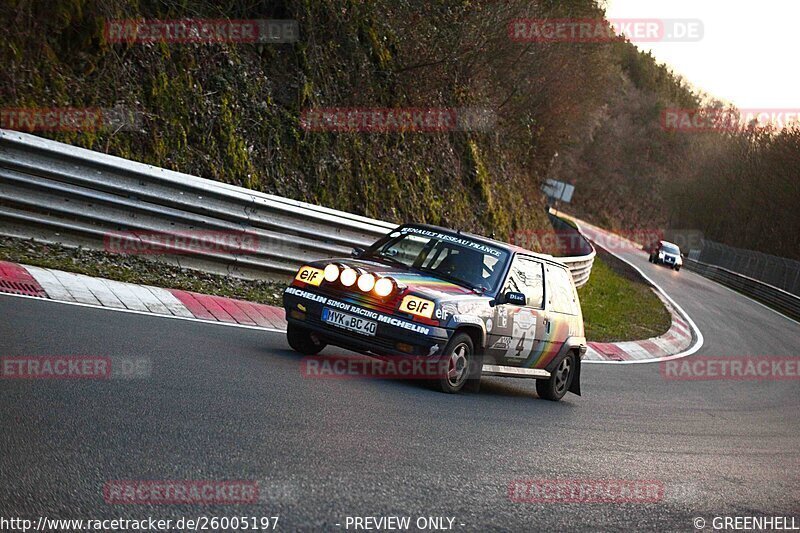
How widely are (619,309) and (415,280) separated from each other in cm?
1678

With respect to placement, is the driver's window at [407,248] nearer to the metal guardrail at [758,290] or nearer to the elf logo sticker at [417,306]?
the elf logo sticker at [417,306]

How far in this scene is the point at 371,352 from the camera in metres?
8.45

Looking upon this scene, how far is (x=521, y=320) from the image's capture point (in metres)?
9.62

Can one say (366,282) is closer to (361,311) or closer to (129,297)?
(361,311)

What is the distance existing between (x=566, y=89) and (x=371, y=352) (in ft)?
97.3

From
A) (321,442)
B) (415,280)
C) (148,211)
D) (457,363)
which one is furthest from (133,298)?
(321,442)

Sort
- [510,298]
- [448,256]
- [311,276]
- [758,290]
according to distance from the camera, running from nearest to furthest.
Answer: [311,276] → [510,298] → [448,256] → [758,290]

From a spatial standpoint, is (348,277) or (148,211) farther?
(148,211)

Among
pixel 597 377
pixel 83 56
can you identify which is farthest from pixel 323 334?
pixel 83 56

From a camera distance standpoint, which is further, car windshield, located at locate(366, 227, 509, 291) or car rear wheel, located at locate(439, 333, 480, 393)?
car windshield, located at locate(366, 227, 509, 291)

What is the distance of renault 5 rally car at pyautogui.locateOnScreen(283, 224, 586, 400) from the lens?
8.32 meters

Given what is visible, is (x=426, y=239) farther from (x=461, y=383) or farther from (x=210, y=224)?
(x=210, y=224)

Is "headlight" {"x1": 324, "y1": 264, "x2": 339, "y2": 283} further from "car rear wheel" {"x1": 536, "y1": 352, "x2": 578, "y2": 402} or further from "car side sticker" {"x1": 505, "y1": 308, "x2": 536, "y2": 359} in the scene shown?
"car rear wheel" {"x1": 536, "y1": 352, "x2": 578, "y2": 402}

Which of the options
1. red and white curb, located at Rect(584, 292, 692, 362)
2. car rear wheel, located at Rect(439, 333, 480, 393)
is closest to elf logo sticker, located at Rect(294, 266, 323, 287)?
car rear wheel, located at Rect(439, 333, 480, 393)
